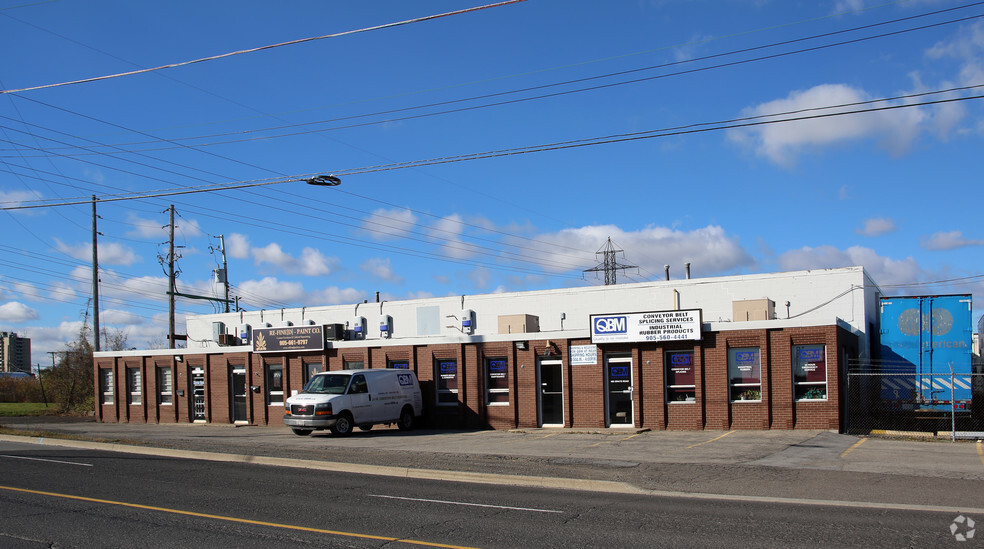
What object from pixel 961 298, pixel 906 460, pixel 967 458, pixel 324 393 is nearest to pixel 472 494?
pixel 906 460

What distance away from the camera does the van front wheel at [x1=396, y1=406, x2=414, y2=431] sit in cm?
2577

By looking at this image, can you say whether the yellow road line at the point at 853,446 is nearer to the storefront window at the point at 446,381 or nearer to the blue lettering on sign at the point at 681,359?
the blue lettering on sign at the point at 681,359

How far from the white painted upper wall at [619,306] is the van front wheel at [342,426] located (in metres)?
4.73

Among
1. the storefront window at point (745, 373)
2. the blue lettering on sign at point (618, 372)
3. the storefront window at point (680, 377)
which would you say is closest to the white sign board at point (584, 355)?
the blue lettering on sign at point (618, 372)

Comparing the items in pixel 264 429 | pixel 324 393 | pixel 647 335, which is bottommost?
pixel 264 429

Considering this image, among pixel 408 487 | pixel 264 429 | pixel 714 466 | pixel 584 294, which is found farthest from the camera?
pixel 584 294

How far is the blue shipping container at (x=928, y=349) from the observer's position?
22.5 m

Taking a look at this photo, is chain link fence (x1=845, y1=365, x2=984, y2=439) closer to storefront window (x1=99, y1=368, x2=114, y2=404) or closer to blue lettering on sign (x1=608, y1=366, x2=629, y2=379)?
blue lettering on sign (x1=608, y1=366, x2=629, y2=379)

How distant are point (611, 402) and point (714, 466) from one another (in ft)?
32.0

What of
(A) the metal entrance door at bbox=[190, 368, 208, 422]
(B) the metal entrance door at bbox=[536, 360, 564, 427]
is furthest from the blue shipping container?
(A) the metal entrance door at bbox=[190, 368, 208, 422]

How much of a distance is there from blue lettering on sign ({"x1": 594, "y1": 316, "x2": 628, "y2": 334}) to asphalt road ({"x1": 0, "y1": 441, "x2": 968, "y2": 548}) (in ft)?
38.2

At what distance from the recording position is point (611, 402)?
973 inches

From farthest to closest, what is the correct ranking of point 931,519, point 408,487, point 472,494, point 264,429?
point 264,429 → point 408,487 → point 472,494 → point 931,519

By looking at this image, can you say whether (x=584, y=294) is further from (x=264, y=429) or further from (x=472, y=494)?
(x=472, y=494)
